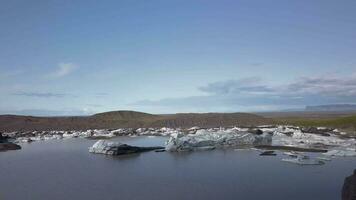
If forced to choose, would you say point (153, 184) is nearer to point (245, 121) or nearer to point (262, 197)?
point (262, 197)

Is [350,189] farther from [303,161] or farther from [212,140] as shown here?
[212,140]

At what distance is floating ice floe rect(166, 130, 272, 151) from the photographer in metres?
33.8

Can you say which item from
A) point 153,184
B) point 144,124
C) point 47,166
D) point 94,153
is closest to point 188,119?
point 144,124

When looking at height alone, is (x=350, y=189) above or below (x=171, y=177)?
above

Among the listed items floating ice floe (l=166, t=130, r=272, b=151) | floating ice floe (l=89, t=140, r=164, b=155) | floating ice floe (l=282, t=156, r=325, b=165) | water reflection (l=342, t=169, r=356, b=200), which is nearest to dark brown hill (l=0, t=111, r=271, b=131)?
floating ice floe (l=166, t=130, r=272, b=151)

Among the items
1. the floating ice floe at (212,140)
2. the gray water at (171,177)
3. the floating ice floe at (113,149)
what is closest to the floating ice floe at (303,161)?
the gray water at (171,177)

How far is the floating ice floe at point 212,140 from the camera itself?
1330 inches

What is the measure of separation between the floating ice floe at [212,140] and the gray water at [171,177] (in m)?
2.35

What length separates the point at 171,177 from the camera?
70.7ft

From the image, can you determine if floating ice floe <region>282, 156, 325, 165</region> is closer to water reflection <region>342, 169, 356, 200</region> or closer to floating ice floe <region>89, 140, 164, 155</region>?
water reflection <region>342, 169, 356, 200</region>

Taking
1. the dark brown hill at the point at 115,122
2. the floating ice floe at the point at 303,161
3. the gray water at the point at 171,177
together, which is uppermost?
the dark brown hill at the point at 115,122

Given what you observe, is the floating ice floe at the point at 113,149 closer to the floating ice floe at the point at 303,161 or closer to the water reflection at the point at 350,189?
the floating ice floe at the point at 303,161

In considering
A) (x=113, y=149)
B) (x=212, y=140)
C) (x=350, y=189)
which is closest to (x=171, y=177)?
(x=350, y=189)

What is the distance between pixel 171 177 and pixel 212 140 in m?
14.5
